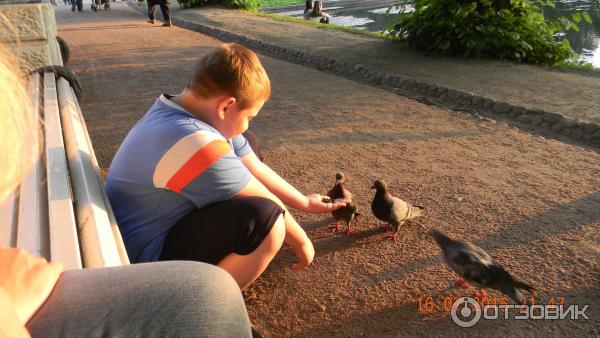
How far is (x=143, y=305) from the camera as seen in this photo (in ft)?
4.26

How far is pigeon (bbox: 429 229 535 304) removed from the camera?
2518 mm

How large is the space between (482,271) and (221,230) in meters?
1.31

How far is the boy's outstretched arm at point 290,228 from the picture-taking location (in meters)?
2.26

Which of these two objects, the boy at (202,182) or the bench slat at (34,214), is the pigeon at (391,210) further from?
the bench slat at (34,214)

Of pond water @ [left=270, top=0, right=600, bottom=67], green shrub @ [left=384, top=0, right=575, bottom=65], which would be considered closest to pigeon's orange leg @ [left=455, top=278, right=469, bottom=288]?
green shrub @ [left=384, top=0, right=575, bottom=65]

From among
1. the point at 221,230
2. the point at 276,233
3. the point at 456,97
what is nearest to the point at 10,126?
the point at 221,230

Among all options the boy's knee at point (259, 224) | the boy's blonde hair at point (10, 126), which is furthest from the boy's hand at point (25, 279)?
the boy's knee at point (259, 224)

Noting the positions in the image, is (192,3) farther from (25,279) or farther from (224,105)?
(25,279)

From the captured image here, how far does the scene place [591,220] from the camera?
11.4ft

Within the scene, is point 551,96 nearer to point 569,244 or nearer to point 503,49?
point 503,49

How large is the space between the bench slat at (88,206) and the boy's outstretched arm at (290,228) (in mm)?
580

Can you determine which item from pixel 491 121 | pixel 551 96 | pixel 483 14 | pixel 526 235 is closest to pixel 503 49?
pixel 483 14

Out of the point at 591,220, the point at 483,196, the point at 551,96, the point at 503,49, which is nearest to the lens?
the point at 591,220

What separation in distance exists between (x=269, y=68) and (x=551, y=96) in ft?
15.0
